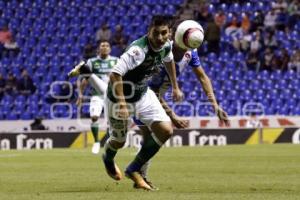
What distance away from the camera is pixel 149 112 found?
980cm

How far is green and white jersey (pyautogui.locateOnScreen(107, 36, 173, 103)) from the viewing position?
30.7 feet

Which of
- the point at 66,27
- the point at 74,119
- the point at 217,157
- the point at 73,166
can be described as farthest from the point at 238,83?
the point at 73,166

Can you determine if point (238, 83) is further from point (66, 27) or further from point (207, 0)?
point (66, 27)

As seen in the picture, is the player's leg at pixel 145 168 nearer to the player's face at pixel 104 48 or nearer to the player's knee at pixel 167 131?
the player's knee at pixel 167 131

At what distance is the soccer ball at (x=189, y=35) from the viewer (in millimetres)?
9951

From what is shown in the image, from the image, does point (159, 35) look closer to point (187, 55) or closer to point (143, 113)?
point (143, 113)

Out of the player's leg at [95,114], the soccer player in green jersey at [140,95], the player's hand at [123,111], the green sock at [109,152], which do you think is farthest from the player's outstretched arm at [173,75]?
the player's leg at [95,114]

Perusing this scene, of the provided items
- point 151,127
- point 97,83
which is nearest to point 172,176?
point 151,127

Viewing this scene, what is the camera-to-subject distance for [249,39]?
2769 cm

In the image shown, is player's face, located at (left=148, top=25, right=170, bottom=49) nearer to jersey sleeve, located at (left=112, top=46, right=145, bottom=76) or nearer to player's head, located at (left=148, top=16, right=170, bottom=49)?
player's head, located at (left=148, top=16, right=170, bottom=49)

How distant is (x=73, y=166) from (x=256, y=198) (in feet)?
20.2

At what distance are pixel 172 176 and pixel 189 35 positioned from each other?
286cm

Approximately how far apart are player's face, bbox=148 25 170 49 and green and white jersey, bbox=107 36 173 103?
0.31 feet

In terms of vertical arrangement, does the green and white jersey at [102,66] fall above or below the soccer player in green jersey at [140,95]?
below
